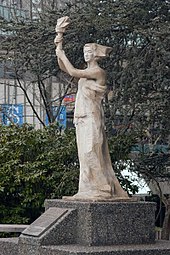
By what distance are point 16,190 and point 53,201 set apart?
5.63 metres

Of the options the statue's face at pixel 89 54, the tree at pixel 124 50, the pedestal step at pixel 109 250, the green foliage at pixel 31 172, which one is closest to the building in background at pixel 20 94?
the green foliage at pixel 31 172

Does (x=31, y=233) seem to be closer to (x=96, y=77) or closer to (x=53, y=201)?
(x=53, y=201)

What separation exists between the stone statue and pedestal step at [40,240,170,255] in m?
0.89

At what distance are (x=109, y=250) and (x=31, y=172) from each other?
22.5 feet

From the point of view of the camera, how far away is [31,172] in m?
18.0

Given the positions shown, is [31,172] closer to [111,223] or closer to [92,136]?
[92,136]

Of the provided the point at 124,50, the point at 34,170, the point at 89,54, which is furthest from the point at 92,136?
the point at 34,170

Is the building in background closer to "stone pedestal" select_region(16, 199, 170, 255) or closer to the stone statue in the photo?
the stone statue

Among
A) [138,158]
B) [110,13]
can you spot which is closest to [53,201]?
[110,13]

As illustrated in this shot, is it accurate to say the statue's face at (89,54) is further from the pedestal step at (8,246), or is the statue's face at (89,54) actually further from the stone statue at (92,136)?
the pedestal step at (8,246)

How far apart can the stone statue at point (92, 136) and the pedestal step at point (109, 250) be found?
35.1 inches

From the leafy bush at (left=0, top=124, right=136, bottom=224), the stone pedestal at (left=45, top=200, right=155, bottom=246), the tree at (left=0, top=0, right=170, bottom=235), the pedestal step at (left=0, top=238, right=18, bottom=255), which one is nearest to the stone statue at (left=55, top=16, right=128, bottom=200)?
the stone pedestal at (left=45, top=200, right=155, bottom=246)

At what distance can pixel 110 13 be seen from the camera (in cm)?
1600

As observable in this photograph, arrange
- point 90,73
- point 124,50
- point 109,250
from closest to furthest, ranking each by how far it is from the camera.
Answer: point 109,250 → point 90,73 → point 124,50
